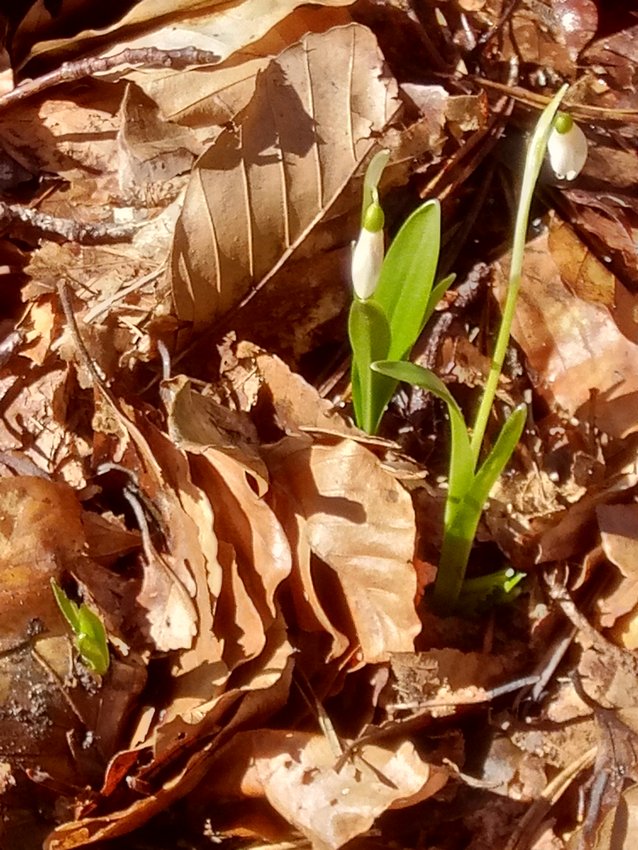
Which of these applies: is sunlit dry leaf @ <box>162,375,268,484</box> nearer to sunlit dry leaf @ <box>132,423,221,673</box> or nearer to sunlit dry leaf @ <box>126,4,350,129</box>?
sunlit dry leaf @ <box>132,423,221,673</box>

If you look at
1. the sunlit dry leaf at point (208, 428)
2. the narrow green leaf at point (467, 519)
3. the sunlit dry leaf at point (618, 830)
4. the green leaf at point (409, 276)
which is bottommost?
the sunlit dry leaf at point (618, 830)

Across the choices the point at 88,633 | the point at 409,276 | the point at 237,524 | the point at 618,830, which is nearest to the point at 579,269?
the point at 409,276

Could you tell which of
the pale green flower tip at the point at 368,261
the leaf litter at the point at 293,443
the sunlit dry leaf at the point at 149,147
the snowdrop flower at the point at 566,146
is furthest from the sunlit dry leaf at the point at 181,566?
the snowdrop flower at the point at 566,146

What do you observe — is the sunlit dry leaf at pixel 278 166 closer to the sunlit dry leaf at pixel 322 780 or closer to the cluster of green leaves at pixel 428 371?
the cluster of green leaves at pixel 428 371

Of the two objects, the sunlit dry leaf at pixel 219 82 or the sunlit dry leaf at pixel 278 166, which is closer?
the sunlit dry leaf at pixel 278 166

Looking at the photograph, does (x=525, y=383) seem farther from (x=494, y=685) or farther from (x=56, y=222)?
(x=56, y=222)

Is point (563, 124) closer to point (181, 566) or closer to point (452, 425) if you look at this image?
point (452, 425)
